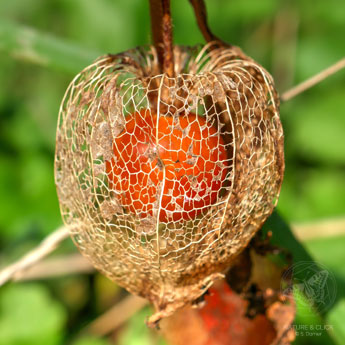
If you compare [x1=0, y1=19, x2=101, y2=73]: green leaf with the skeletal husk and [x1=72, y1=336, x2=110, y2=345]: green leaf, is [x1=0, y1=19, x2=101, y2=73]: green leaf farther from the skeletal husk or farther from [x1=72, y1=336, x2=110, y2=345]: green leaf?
[x1=72, y1=336, x2=110, y2=345]: green leaf

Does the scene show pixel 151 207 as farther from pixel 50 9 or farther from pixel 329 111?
pixel 50 9

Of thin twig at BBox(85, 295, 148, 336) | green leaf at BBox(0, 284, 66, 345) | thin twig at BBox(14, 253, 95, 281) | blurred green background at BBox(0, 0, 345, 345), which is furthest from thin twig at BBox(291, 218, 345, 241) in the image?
green leaf at BBox(0, 284, 66, 345)

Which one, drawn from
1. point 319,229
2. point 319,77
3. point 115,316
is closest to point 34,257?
point 115,316

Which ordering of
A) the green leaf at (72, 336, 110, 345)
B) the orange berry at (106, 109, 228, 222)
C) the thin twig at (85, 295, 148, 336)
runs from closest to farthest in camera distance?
1. the orange berry at (106, 109, 228, 222)
2. the green leaf at (72, 336, 110, 345)
3. the thin twig at (85, 295, 148, 336)

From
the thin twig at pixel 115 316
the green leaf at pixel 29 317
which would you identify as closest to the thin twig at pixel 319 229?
the thin twig at pixel 115 316

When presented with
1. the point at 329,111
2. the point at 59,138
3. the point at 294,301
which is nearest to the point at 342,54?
the point at 329,111
